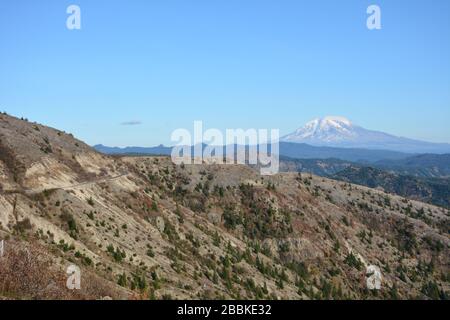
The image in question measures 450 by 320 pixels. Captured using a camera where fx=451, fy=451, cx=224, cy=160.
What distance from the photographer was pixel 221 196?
288 ft

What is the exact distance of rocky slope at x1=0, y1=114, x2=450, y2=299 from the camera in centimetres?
3867

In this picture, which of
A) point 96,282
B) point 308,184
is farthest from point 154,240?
point 308,184

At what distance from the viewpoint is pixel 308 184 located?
110 meters

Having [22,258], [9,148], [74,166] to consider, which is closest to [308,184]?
[74,166]

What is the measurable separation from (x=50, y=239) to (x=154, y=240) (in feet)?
50.4

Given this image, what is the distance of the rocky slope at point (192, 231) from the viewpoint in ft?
127

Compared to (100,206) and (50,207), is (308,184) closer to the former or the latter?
(100,206)

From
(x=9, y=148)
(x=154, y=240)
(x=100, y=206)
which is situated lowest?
(x=154, y=240)

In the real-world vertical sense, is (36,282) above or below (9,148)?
below

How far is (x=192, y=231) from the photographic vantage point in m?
64.6
